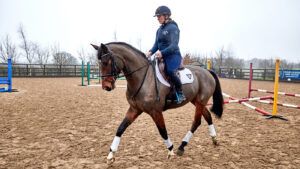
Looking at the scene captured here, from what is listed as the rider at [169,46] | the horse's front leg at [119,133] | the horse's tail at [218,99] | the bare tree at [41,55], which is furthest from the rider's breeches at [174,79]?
the bare tree at [41,55]

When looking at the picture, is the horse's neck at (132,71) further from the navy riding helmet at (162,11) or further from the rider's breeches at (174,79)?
the navy riding helmet at (162,11)

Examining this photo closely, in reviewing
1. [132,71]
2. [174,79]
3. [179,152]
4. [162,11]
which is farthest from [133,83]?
[179,152]

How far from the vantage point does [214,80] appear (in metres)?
5.35

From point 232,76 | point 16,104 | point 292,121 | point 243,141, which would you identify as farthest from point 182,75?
point 232,76

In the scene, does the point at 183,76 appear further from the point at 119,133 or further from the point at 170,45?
the point at 119,133

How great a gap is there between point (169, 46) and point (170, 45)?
3 cm

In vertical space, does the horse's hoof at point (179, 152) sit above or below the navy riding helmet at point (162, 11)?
below

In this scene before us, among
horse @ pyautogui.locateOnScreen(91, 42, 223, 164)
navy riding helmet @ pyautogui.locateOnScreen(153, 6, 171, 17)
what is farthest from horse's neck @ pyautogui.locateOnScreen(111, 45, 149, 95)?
navy riding helmet @ pyautogui.locateOnScreen(153, 6, 171, 17)

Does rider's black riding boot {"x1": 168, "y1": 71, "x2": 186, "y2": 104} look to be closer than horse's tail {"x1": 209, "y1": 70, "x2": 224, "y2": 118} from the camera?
Yes

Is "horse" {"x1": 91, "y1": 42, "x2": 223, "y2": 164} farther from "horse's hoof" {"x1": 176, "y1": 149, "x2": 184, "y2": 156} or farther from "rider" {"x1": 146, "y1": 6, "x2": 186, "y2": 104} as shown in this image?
"rider" {"x1": 146, "y1": 6, "x2": 186, "y2": 104}

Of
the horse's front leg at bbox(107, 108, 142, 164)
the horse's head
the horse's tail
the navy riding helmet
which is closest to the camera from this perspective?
the horse's head

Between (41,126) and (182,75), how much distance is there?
418 centimetres

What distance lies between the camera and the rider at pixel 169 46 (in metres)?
4.11

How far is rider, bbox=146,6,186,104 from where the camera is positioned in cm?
411
